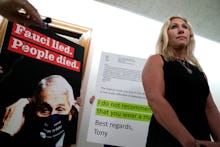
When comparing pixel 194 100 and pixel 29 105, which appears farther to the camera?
pixel 29 105

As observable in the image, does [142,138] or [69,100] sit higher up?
[69,100]

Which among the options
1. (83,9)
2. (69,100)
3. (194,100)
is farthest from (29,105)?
(83,9)

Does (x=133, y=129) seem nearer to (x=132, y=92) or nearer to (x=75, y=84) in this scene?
(x=132, y=92)

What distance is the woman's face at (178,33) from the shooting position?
4.11ft

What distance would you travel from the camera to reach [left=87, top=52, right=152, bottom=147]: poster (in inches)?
58.7

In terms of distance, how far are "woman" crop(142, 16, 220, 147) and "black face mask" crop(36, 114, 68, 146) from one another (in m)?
0.62

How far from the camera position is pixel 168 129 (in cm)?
86

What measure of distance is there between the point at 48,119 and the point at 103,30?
94 centimetres

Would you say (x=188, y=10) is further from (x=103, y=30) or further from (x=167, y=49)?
(x=167, y=49)

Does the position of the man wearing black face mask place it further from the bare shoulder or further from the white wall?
the bare shoulder

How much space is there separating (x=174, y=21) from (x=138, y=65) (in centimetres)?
46

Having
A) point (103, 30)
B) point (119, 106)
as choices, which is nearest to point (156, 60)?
point (119, 106)

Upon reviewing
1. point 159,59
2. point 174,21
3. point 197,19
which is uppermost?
point 197,19

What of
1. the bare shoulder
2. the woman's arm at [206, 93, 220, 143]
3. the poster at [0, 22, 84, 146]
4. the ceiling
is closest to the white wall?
the ceiling
